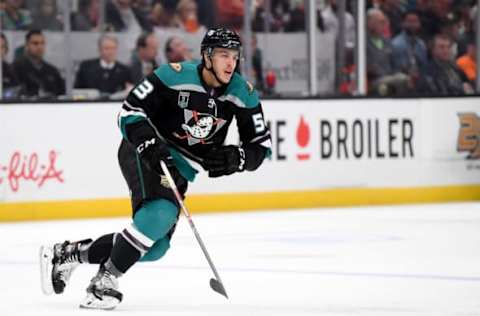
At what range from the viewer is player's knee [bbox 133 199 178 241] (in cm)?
482

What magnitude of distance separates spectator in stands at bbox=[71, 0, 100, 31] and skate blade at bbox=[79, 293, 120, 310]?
5.11 metres

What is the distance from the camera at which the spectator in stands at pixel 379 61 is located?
1093cm

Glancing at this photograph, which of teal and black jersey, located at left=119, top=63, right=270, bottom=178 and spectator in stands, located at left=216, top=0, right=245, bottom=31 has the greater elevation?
teal and black jersey, located at left=119, top=63, right=270, bottom=178

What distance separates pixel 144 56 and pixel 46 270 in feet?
16.1

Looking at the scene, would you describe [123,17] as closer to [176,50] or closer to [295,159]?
[176,50]

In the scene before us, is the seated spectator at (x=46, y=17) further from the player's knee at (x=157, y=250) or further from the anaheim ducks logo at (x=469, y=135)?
the player's knee at (x=157, y=250)

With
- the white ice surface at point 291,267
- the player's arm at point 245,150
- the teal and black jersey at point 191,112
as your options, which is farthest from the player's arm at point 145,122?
the white ice surface at point 291,267

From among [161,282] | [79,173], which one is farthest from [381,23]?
[161,282]

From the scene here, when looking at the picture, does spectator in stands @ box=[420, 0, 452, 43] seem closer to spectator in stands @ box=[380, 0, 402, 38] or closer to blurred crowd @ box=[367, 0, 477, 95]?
blurred crowd @ box=[367, 0, 477, 95]

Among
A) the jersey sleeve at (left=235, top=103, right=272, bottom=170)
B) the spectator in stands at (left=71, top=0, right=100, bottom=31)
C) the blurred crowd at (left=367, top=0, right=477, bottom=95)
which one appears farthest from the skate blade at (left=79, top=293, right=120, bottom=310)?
the blurred crowd at (left=367, top=0, right=477, bottom=95)

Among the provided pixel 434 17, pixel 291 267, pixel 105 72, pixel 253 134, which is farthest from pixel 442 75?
pixel 253 134

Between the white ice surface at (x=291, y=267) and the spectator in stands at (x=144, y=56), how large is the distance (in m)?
1.29

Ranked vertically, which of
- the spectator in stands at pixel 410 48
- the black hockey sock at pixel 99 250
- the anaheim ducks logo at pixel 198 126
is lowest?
the spectator in stands at pixel 410 48

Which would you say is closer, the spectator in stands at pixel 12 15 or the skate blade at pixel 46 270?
the skate blade at pixel 46 270
